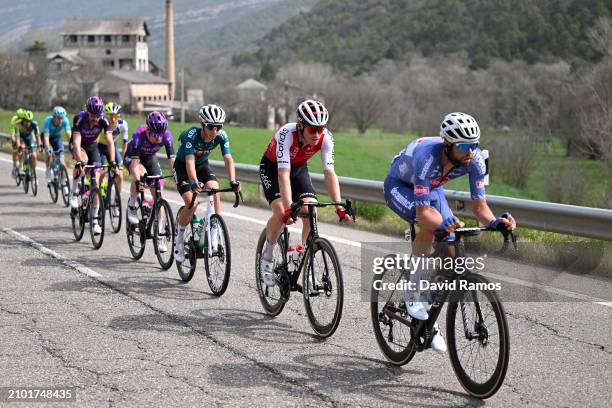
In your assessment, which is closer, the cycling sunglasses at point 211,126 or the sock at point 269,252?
the sock at point 269,252

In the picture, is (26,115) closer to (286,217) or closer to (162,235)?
(162,235)

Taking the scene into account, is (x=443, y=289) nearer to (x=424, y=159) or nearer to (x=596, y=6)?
(x=424, y=159)

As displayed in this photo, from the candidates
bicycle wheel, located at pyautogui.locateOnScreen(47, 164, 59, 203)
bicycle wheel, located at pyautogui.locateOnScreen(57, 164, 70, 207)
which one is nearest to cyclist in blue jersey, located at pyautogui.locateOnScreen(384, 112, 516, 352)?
bicycle wheel, located at pyautogui.locateOnScreen(57, 164, 70, 207)

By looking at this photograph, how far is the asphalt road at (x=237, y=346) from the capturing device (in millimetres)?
5297

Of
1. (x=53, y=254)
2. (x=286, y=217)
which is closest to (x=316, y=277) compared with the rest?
(x=286, y=217)

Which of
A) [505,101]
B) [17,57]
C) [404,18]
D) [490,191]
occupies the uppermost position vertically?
[404,18]

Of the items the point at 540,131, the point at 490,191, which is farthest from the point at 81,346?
the point at 540,131

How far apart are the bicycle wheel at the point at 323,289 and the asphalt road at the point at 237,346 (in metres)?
0.14

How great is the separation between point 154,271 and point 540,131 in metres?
48.4

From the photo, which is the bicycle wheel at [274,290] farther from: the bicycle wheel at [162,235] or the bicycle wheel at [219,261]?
the bicycle wheel at [162,235]

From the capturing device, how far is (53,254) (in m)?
10.5

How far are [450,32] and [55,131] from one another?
5051 inches

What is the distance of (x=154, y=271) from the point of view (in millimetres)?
9523

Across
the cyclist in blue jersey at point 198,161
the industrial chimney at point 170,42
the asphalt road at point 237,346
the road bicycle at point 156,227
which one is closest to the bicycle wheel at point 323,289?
the asphalt road at point 237,346
